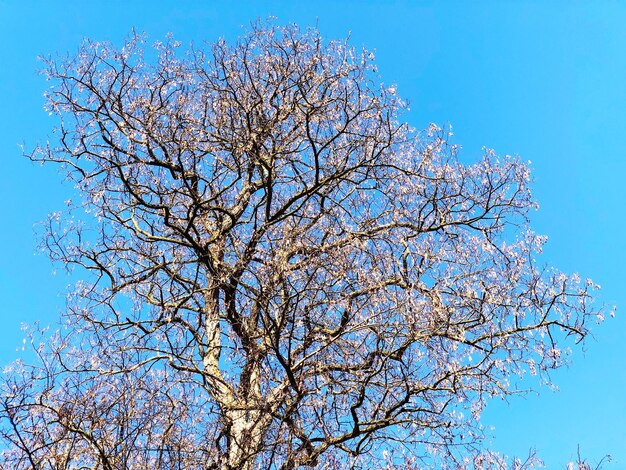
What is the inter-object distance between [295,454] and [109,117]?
632 centimetres

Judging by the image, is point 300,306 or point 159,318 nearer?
point 300,306

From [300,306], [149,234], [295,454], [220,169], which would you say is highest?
[220,169]

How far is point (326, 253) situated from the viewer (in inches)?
333

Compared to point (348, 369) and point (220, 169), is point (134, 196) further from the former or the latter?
point (348, 369)

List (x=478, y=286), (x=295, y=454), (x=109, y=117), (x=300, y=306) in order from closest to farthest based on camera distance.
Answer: (x=295, y=454), (x=300, y=306), (x=478, y=286), (x=109, y=117)

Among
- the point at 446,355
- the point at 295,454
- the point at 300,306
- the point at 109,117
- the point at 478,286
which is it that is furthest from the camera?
the point at 109,117

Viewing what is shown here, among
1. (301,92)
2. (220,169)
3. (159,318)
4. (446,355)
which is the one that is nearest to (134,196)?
(220,169)

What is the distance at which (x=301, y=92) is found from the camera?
963 centimetres

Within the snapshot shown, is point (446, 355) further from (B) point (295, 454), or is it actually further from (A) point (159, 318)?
(A) point (159, 318)

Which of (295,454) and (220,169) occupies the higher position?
(220,169)

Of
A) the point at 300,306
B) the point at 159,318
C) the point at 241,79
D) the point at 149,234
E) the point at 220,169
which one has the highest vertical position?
the point at 241,79

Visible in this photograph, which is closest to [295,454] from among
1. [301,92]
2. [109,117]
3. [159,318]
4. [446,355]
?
[446,355]

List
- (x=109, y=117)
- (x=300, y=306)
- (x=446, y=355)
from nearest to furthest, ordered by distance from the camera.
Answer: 1. (x=300, y=306)
2. (x=446, y=355)
3. (x=109, y=117)

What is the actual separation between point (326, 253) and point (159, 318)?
2.77 metres
